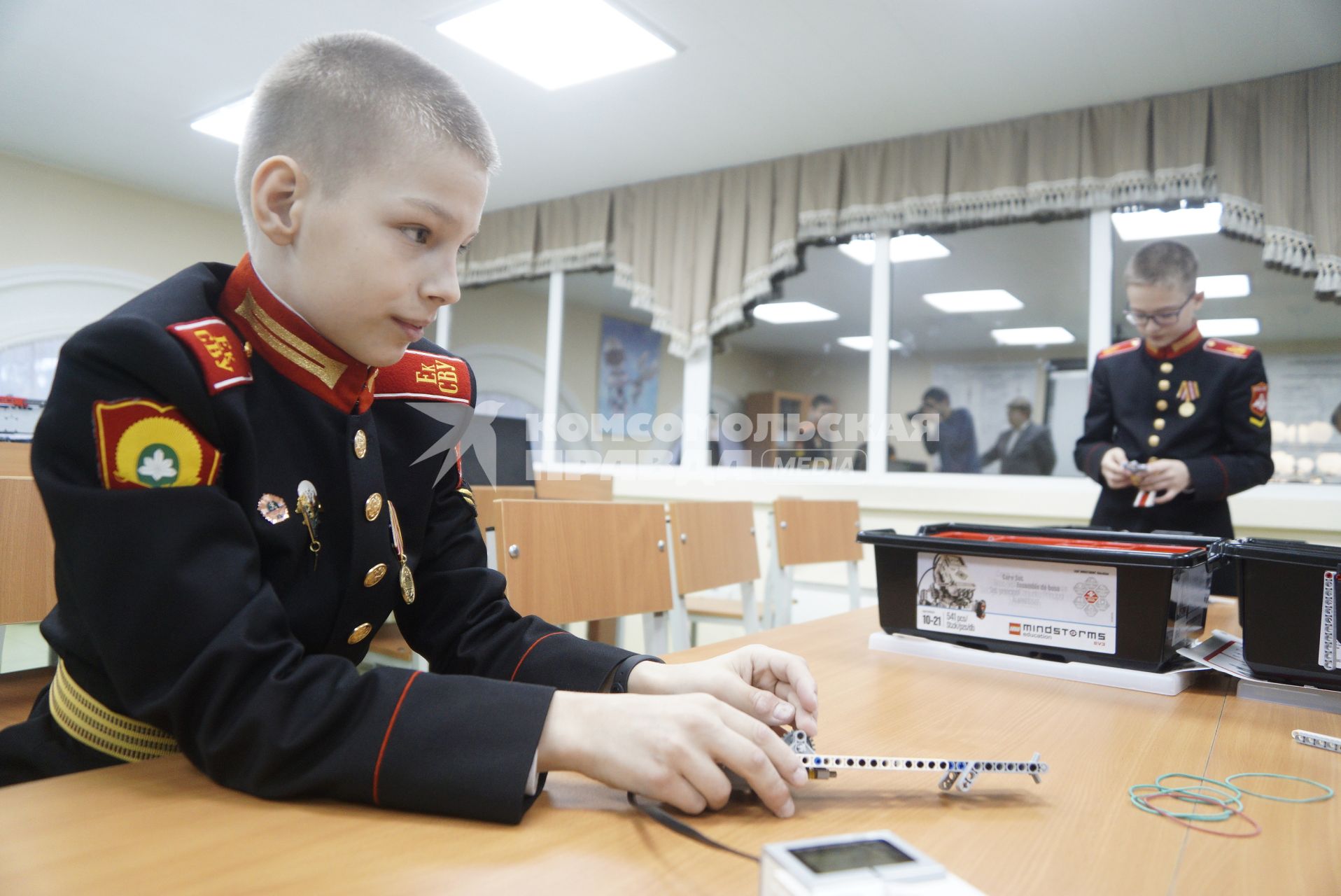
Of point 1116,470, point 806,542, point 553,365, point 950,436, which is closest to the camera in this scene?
point 1116,470

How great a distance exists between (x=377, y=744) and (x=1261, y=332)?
12.3 ft

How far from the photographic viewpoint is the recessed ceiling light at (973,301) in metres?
3.85

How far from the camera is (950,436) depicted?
393cm

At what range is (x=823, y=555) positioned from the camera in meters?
2.40

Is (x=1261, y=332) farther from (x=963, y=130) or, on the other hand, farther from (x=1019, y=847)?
(x=1019, y=847)

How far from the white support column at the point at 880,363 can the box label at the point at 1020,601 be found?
122 inches

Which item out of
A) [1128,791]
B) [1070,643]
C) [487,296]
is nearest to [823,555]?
[1070,643]

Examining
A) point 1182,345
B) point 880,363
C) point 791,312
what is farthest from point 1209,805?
point 791,312

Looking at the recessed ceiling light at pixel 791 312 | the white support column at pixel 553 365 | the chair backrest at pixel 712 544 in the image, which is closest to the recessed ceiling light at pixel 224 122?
the white support column at pixel 553 365

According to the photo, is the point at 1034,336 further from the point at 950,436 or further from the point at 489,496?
the point at 489,496

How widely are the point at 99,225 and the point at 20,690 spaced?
4.95m

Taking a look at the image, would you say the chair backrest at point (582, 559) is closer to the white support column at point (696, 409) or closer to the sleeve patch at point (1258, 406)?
the sleeve patch at point (1258, 406)

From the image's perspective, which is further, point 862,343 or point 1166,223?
point 862,343

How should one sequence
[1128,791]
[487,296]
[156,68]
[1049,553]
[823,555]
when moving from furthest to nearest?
[487,296] < [156,68] < [823,555] < [1049,553] < [1128,791]
